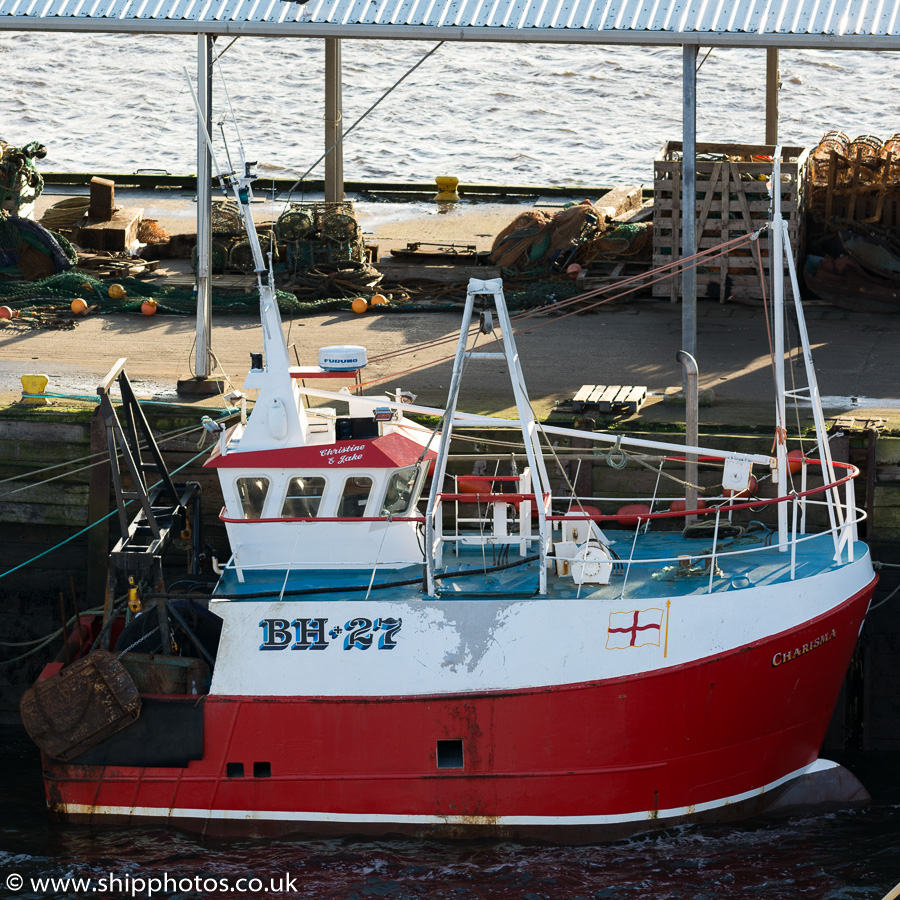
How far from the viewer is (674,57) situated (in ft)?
154

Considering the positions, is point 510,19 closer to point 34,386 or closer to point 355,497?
point 355,497

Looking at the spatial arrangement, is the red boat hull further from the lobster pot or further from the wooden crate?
the lobster pot

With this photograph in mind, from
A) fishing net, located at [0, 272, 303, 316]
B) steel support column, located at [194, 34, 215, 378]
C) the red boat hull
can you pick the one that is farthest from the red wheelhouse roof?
fishing net, located at [0, 272, 303, 316]

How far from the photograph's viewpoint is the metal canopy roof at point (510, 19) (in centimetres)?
1330

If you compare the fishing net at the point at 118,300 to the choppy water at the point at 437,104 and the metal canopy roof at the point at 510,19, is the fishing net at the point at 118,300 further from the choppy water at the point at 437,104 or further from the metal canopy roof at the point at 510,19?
the choppy water at the point at 437,104

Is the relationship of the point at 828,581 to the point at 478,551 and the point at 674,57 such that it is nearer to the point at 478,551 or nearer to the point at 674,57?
the point at 478,551

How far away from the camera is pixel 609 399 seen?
1322cm

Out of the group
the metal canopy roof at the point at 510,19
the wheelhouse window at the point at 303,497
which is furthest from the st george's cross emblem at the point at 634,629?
the metal canopy roof at the point at 510,19

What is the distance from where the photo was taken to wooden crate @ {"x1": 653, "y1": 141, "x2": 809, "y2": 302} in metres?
17.2

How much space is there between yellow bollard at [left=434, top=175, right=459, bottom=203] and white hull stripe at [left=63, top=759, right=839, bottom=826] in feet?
52.8

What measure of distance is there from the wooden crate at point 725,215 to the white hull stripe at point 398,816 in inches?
324

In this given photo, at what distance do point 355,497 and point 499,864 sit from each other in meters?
2.94

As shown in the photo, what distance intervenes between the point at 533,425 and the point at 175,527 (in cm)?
343

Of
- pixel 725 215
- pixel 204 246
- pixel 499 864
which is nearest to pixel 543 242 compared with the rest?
pixel 725 215
